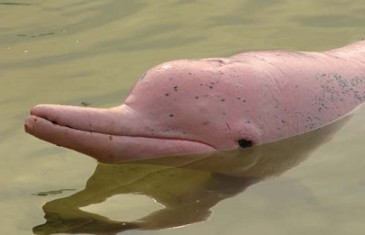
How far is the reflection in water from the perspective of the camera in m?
3.02

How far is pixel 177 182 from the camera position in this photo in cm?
337

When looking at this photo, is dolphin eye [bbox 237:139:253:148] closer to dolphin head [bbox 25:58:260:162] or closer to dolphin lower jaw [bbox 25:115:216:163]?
dolphin head [bbox 25:58:260:162]

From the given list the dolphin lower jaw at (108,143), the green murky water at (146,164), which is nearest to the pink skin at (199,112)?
the dolphin lower jaw at (108,143)

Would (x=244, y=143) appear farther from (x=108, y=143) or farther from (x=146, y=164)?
(x=108, y=143)

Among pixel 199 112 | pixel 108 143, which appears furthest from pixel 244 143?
pixel 108 143

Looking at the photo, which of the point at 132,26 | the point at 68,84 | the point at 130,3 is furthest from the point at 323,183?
the point at 130,3

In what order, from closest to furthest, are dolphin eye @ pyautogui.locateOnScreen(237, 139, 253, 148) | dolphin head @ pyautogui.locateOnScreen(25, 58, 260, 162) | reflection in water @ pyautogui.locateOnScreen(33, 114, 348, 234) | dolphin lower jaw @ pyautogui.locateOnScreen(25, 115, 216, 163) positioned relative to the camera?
reflection in water @ pyautogui.locateOnScreen(33, 114, 348, 234), dolphin lower jaw @ pyautogui.locateOnScreen(25, 115, 216, 163), dolphin head @ pyautogui.locateOnScreen(25, 58, 260, 162), dolphin eye @ pyautogui.locateOnScreen(237, 139, 253, 148)

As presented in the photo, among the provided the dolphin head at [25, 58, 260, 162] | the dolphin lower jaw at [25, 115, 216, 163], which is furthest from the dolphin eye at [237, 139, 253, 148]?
the dolphin lower jaw at [25, 115, 216, 163]

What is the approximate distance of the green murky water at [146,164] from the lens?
306cm

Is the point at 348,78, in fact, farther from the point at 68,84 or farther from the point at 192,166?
the point at 68,84

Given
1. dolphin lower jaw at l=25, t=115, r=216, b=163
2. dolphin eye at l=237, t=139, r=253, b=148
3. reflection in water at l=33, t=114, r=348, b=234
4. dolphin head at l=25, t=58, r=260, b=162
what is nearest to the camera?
reflection in water at l=33, t=114, r=348, b=234

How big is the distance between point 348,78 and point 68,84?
149 centimetres

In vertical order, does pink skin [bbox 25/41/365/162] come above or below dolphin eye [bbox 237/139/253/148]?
above

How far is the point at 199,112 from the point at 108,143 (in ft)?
1.18
